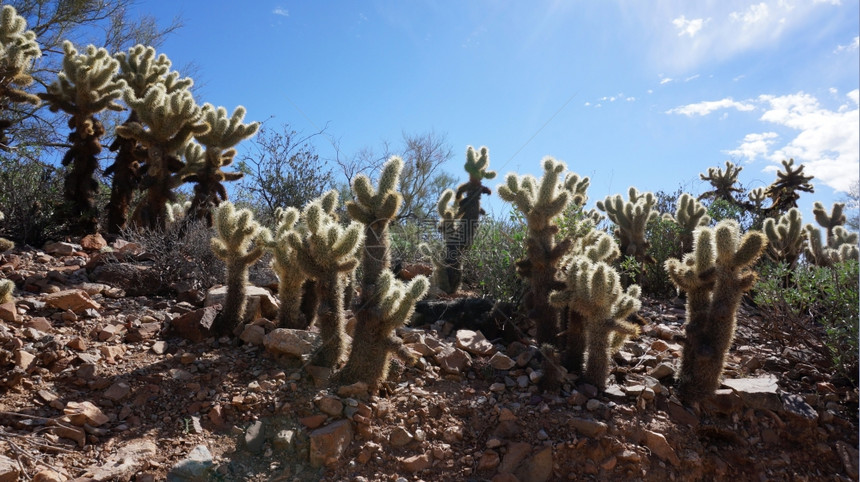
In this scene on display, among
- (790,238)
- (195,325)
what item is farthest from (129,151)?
(790,238)

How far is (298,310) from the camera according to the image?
4.70 metres

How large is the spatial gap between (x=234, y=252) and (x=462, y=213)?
136 inches

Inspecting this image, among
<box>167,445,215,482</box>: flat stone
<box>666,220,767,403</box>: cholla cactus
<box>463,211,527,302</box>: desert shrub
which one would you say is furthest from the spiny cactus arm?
<box>167,445,215,482</box>: flat stone

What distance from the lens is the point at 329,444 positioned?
3.46 metres

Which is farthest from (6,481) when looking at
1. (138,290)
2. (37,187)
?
(37,187)

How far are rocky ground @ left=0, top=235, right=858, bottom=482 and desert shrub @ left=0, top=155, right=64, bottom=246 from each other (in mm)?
3232

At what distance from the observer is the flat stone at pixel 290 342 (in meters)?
4.17

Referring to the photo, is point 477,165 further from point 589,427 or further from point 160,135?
point 589,427

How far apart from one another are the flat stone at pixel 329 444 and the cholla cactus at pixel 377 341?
0.44 meters

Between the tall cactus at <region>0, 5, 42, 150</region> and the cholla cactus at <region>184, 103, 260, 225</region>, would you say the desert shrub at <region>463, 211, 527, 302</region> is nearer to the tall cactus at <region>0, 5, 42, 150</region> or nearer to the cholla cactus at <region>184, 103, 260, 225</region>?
the cholla cactus at <region>184, 103, 260, 225</region>

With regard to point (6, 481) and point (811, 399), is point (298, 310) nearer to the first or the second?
point (6, 481)

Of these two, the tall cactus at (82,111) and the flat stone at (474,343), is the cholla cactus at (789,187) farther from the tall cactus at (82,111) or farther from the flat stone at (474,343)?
the tall cactus at (82,111)

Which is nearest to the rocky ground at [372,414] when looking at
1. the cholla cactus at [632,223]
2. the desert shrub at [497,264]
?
the desert shrub at [497,264]

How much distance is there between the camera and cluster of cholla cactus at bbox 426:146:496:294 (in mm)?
6895
